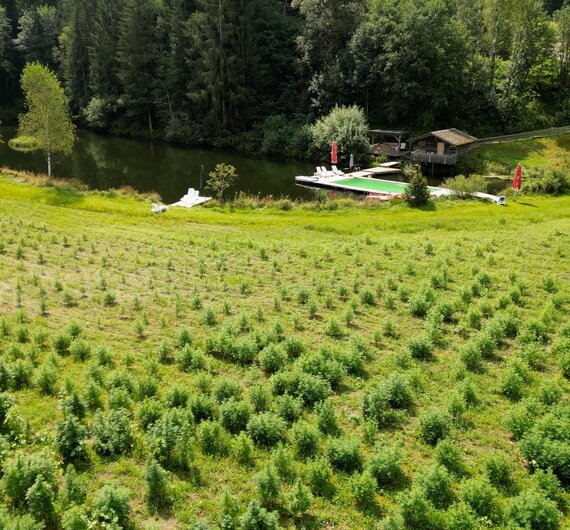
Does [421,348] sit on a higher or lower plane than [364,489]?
higher

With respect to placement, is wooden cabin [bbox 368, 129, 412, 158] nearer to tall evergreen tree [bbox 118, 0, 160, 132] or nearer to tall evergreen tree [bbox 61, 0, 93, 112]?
tall evergreen tree [bbox 118, 0, 160, 132]

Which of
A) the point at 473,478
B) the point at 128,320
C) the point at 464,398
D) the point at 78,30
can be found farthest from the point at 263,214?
the point at 78,30

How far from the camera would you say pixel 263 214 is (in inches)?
1419

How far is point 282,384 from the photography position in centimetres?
1434

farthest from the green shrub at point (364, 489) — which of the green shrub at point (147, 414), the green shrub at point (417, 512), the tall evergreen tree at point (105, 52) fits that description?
the tall evergreen tree at point (105, 52)

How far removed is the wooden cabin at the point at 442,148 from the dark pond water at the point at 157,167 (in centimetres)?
1135

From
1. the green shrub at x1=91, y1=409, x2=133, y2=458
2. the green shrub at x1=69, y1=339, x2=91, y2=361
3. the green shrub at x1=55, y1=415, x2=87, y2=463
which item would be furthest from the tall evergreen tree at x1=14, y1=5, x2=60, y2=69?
the green shrub at x1=55, y1=415, x2=87, y2=463

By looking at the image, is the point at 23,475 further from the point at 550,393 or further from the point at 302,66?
the point at 302,66

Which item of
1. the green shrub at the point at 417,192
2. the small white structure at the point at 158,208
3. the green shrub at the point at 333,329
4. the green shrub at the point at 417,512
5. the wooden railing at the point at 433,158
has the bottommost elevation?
the green shrub at the point at 417,512

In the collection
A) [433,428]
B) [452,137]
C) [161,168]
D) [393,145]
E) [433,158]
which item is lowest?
[433,428]

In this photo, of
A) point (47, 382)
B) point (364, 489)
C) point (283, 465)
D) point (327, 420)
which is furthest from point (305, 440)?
point (47, 382)

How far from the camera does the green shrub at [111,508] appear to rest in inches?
372

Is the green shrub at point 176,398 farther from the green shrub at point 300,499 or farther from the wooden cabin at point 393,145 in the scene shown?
the wooden cabin at point 393,145

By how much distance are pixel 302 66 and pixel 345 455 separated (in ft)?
234
